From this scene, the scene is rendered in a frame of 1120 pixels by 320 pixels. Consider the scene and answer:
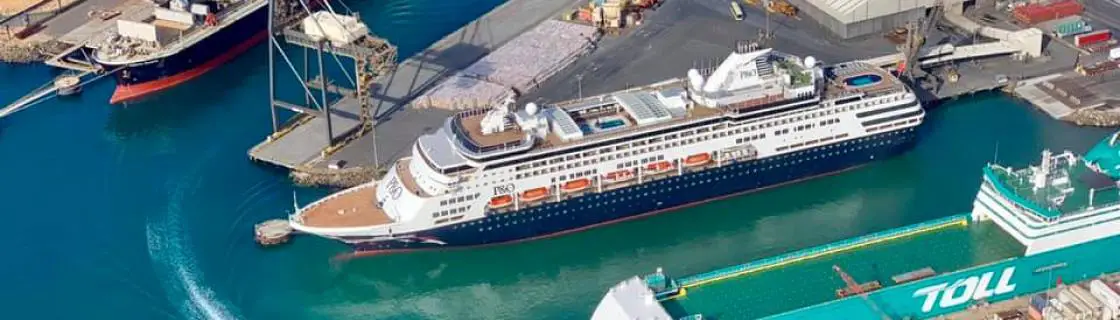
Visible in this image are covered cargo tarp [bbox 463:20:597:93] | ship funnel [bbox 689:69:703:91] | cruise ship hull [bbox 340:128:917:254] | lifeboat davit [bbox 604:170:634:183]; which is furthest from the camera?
covered cargo tarp [bbox 463:20:597:93]

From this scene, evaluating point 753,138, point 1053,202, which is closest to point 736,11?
point 753,138

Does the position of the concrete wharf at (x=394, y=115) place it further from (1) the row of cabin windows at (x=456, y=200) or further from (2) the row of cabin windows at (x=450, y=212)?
(1) the row of cabin windows at (x=456, y=200)

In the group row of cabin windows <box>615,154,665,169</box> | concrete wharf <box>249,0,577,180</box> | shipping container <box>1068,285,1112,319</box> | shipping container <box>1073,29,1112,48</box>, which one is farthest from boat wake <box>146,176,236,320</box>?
shipping container <box>1073,29,1112,48</box>

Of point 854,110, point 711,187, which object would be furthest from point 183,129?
point 854,110

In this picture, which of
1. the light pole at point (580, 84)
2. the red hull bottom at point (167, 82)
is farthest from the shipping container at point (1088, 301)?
the red hull bottom at point (167, 82)

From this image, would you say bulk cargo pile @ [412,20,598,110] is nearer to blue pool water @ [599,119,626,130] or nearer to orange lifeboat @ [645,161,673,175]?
blue pool water @ [599,119,626,130]
